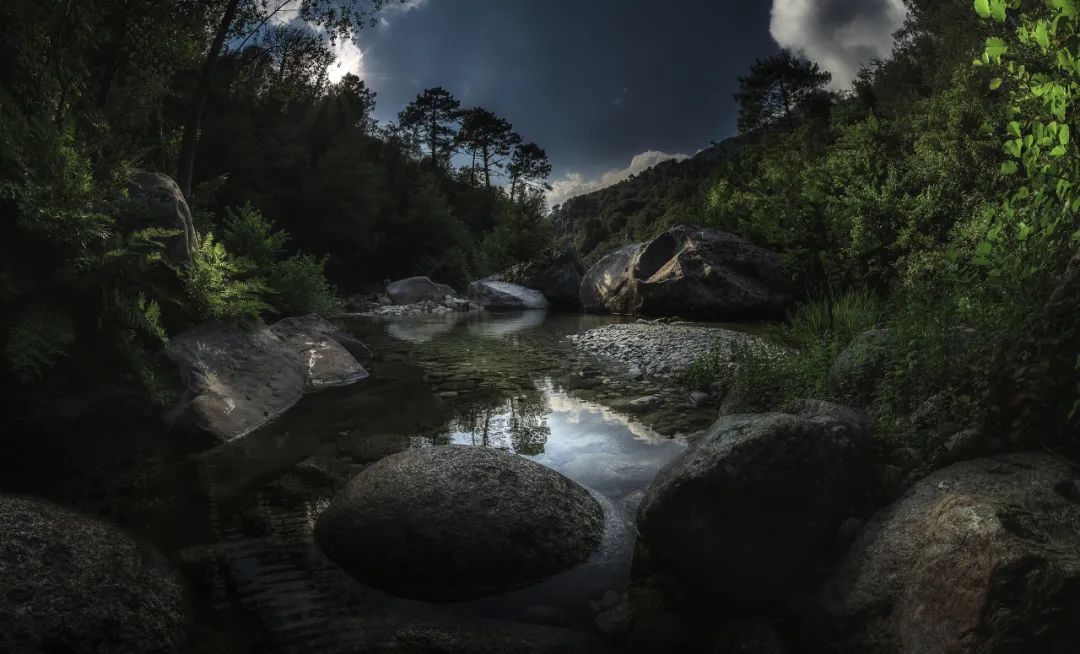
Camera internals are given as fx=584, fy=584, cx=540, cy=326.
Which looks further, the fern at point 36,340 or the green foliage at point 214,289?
the green foliage at point 214,289

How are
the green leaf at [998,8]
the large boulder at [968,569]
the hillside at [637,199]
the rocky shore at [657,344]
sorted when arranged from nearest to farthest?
the large boulder at [968,569] < the green leaf at [998,8] < the rocky shore at [657,344] < the hillside at [637,199]

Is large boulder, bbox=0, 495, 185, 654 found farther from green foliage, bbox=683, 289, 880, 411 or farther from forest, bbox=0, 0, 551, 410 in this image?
green foliage, bbox=683, 289, 880, 411

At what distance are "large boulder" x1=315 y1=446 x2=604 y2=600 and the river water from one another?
0.11 meters

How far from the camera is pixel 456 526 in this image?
11.1ft

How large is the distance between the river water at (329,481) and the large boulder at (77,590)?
182 mm

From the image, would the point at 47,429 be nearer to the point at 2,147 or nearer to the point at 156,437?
the point at 156,437

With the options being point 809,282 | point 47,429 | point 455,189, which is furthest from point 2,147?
point 455,189

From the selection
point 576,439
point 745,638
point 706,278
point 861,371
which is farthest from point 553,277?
point 745,638

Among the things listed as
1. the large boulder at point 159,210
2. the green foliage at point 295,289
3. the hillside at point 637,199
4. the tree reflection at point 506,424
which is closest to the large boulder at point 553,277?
the green foliage at point 295,289

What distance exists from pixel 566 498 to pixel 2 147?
539 centimetres

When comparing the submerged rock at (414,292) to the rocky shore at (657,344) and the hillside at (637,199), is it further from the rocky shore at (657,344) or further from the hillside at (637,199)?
the hillside at (637,199)

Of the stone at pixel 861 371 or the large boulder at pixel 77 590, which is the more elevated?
the stone at pixel 861 371

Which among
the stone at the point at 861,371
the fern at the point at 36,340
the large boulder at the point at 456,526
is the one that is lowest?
the large boulder at the point at 456,526

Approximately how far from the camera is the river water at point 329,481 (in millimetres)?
2932
